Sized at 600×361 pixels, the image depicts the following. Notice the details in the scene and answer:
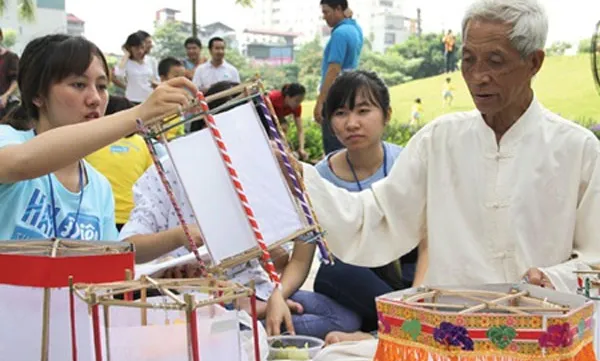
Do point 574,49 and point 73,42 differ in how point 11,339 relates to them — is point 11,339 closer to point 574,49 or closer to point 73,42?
point 73,42

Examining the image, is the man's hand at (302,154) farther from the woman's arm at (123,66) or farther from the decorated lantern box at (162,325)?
the decorated lantern box at (162,325)

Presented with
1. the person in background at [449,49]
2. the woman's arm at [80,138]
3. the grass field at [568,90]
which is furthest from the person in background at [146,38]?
the woman's arm at [80,138]

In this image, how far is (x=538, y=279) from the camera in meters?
2.05

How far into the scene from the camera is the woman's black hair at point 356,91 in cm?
376

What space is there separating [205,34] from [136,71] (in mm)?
7712

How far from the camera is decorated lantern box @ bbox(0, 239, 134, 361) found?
1.58 meters

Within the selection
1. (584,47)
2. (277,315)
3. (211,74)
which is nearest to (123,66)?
(211,74)

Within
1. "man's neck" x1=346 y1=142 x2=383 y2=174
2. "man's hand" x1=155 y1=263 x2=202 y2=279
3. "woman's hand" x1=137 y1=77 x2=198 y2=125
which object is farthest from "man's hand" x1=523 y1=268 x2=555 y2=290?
"man's neck" x1=346 y1=142 x2=383 y2=174

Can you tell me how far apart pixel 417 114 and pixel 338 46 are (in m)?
7.36

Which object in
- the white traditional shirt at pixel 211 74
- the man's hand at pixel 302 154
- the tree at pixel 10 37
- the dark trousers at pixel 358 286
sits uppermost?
the tree at pixel 10 37

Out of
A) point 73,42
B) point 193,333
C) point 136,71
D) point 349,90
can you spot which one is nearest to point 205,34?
point 136,71

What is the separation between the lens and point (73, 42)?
2320 millimetres

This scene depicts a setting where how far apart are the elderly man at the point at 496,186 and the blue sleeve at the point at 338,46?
4102 millimetres

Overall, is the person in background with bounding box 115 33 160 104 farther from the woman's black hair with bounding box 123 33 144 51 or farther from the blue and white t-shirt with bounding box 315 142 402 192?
the blue and white t-shirt with bounding box 315 142 402 192
